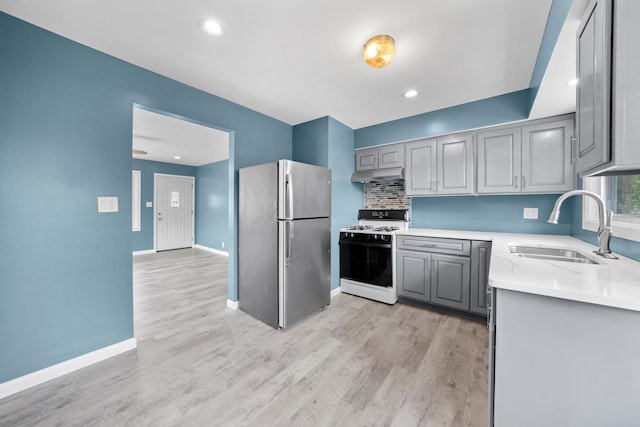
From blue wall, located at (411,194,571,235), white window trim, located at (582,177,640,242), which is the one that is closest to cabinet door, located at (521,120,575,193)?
white window trim, located at (582,177,640,242)

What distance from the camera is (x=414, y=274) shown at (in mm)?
2924

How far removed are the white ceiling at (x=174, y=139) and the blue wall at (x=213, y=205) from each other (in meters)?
0.42

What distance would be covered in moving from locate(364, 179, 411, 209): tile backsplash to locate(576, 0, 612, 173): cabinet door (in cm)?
241

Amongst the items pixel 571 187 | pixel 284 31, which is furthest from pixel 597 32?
pixel 571 187

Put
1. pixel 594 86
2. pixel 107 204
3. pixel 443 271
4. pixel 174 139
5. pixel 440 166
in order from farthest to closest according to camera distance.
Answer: pixel 174 139, pixel 440 166, pixel 443 271, pixel 107 204, pixel 594 86

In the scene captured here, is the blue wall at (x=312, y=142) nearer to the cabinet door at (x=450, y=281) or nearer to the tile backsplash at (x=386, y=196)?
the tile backsplash at (x=386, y=196)

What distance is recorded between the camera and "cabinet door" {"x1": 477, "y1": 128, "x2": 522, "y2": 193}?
2.60 m

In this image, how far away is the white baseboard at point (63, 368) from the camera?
158 cm

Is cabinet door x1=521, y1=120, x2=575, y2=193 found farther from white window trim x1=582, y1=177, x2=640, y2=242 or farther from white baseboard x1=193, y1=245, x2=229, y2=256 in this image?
white baseboard x1=193, y1=245, x2=229, y2=256

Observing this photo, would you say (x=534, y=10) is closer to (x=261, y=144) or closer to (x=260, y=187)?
(x=260, y=187)

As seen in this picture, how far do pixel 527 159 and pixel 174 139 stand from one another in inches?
208

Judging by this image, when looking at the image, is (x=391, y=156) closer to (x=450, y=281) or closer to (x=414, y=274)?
(x=414, y=274)

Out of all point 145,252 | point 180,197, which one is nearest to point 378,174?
point 180,197

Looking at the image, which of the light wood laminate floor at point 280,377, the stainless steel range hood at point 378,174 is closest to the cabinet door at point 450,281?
the light wood laminate floor at point 280,377
